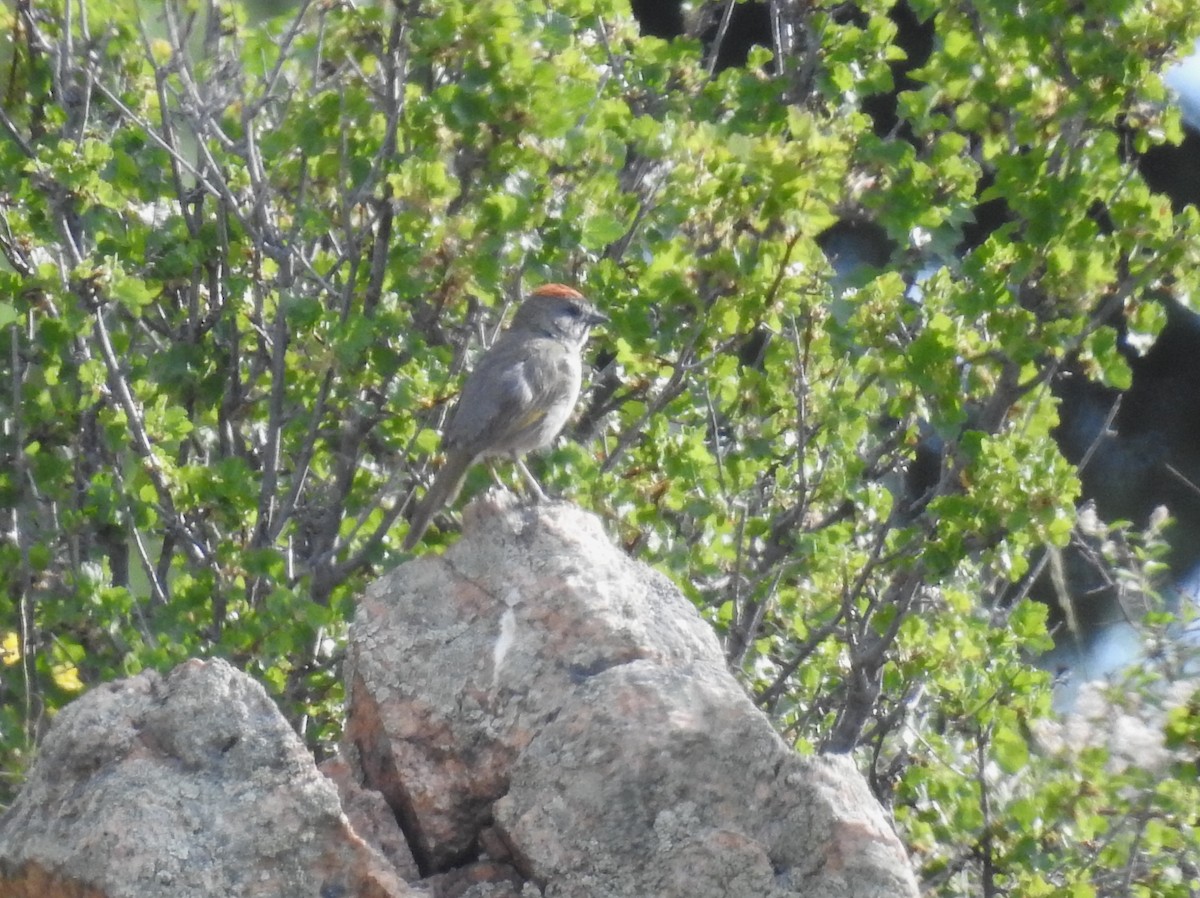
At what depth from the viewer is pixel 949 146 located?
5875 mm

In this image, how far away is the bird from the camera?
5.99 meters

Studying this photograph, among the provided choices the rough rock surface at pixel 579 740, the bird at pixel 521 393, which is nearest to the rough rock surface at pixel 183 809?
the rough rock surface at pixel 579 740

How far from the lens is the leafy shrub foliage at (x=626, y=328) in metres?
5.42

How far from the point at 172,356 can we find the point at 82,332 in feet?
1.56

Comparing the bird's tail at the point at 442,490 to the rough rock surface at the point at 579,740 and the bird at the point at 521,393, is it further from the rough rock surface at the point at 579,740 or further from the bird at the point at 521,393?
the rough rock surface at the point at 579,740

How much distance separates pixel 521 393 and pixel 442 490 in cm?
46

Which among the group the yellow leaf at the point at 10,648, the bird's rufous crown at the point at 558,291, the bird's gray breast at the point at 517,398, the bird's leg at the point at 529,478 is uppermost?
the bird's rufous crown at the point at 558,291

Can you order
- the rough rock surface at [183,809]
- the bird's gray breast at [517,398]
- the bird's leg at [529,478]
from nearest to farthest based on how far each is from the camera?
the rough rock surface at [183,809] < the bird's leg at [529,478] < the bird's gray breast at [517,398]

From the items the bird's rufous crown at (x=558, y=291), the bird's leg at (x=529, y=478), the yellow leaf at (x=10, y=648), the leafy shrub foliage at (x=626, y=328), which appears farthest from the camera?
the yellow leaf at (x=10, y=648)

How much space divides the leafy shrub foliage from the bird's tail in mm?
126

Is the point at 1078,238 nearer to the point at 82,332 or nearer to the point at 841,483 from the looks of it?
the point at 841,483

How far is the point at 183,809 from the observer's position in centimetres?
303

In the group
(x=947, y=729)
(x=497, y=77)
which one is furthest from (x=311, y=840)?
(x=947, y=729)

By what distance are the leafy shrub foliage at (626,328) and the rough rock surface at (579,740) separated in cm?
176
